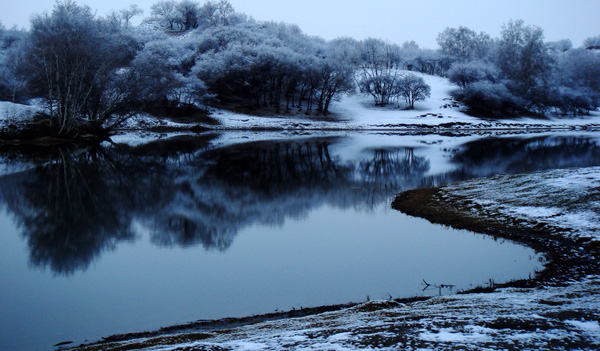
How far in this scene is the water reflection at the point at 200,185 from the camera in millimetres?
14023

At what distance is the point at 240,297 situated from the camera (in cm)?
923

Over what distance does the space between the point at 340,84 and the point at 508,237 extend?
6334cm

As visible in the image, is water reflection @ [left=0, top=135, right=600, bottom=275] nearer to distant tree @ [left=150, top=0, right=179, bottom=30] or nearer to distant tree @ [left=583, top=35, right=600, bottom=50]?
distant tree @ [left=150, top=0, right=179, bottom=30]

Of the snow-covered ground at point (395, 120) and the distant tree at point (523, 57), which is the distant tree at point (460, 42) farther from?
the snow-covered ground at point (395, 120)

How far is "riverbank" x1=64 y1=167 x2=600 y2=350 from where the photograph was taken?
5168 mm

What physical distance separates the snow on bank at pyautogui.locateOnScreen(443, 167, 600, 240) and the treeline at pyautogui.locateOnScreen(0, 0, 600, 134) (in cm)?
3446

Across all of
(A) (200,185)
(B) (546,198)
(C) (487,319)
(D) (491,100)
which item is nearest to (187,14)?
(D) (491,100)

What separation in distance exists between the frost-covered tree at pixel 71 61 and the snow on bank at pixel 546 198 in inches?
1338

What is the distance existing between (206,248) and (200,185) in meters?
10.7

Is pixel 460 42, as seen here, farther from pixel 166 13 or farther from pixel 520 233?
pixel 520 233

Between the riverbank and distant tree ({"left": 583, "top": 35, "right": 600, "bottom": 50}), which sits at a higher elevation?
distant tree ({"left": 583, "top": 35, "right": 600, "bottom": 50})

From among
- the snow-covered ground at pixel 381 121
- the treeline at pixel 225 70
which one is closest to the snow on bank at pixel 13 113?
the treeline at pixel 225 70

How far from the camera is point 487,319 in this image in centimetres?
590

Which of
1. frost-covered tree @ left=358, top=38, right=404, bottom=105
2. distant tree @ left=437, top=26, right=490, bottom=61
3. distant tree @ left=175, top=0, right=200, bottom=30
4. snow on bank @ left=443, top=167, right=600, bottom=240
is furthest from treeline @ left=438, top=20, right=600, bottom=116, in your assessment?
distant tree @ left=175, top=0, right=200, bottom=30
